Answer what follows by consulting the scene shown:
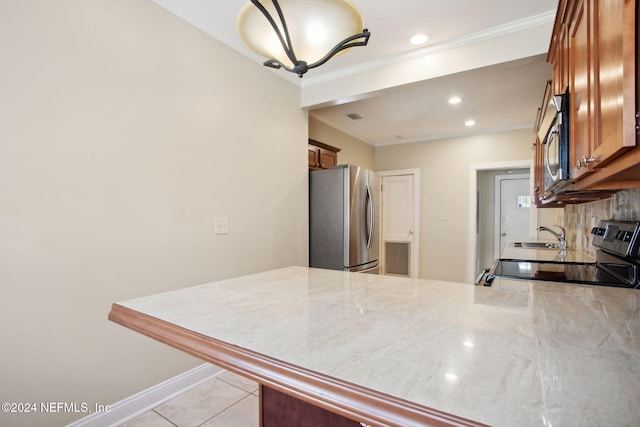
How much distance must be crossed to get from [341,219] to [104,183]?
197 centimetres

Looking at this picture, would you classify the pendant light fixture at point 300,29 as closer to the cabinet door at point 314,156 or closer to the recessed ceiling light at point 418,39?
the recessed ceiling light at point 418,39

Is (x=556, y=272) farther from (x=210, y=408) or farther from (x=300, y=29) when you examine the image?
(x=210, y=408)

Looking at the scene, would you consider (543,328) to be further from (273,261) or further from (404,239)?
(404,239)

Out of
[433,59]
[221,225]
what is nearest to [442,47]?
[433,59]

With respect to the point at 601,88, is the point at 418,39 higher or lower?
higher

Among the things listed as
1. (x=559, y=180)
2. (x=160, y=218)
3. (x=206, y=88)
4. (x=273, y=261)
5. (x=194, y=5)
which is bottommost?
(x=273, y=261)

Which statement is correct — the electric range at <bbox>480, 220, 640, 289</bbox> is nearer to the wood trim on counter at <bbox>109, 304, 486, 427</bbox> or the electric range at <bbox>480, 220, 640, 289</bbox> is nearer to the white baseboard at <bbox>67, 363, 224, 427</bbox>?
the wood trim on counter at <bbox>109, 304, 486, 427</bbox>

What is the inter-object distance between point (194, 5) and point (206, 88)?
0.51 m

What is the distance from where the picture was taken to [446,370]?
55 cm

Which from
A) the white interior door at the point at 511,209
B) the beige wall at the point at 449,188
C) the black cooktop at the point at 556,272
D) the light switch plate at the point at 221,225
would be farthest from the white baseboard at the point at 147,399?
A: the white interior door at the point at 511,209

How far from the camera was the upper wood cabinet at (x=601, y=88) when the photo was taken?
0.72 meters

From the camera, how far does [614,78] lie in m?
0.81

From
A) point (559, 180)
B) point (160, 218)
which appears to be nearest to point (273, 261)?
point (160, 218)

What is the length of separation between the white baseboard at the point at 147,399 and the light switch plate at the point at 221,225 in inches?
38.9
